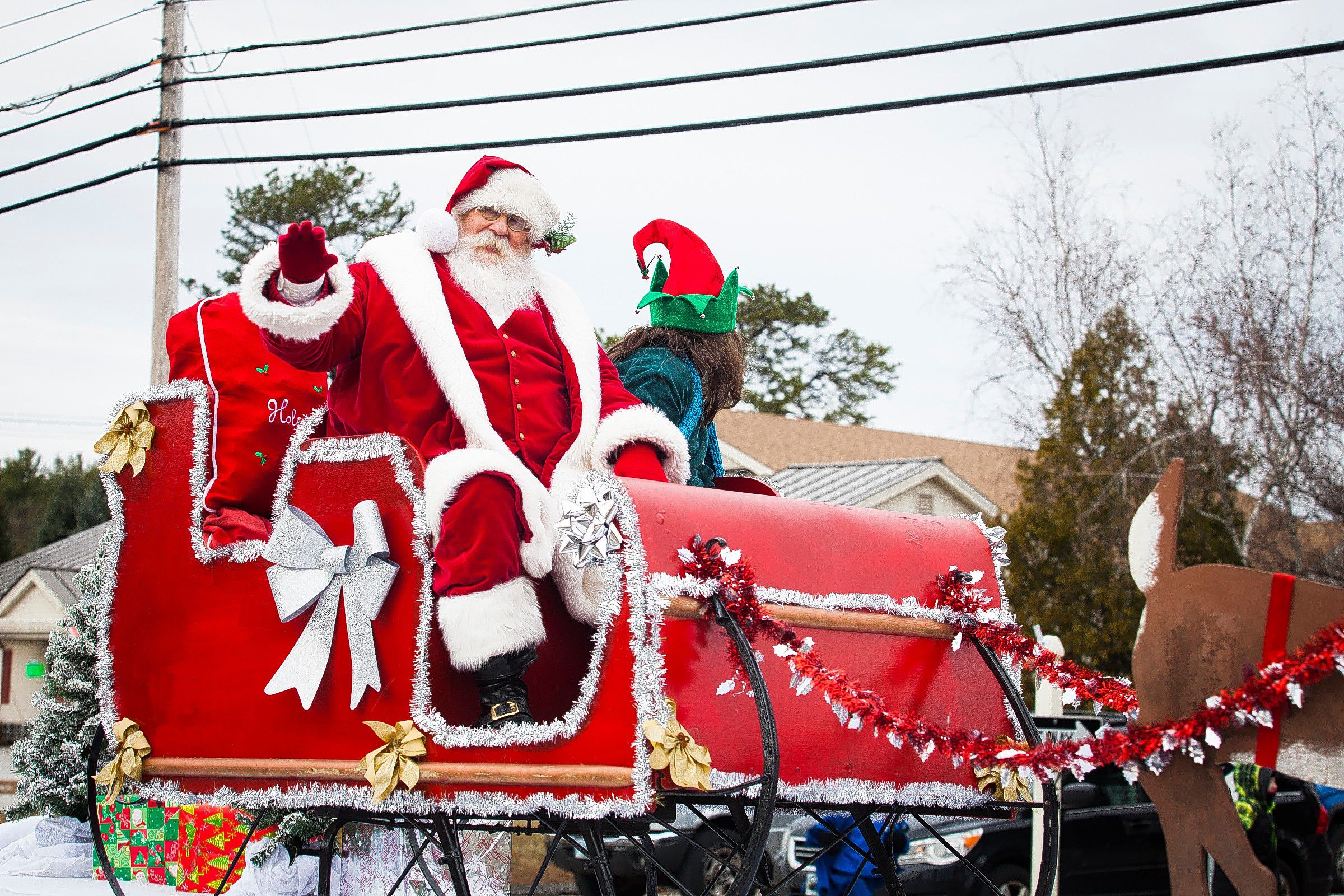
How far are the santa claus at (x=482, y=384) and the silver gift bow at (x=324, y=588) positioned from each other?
18 centimetres

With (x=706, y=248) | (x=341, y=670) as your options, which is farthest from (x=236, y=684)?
(x=706, y=248)

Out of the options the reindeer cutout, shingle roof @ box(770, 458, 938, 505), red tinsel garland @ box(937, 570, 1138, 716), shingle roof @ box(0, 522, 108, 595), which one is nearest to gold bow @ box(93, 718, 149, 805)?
red tinsel garland @ box(937, 570, 1138, 716)

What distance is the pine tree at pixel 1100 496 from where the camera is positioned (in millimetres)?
15016

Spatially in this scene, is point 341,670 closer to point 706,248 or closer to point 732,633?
point 732,633

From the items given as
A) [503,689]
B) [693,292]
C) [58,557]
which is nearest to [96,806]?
[503,689]

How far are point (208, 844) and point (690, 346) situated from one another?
3.60 meters

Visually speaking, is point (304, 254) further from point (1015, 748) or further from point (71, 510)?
point (71, 510)

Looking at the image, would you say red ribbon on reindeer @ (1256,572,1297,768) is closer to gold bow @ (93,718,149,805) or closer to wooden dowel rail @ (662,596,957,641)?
wooden dowel rail @ (662,596,957,641)

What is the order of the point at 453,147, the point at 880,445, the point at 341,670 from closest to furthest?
the point at 341,670
the point at 453,147
the point at 880,445

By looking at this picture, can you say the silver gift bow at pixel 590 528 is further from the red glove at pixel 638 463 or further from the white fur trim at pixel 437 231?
the white fur trim at pixel 437 231

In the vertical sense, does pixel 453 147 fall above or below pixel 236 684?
above

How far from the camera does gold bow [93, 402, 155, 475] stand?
357 cm

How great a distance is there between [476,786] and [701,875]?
23.7 feet

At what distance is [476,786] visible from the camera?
2801mm
